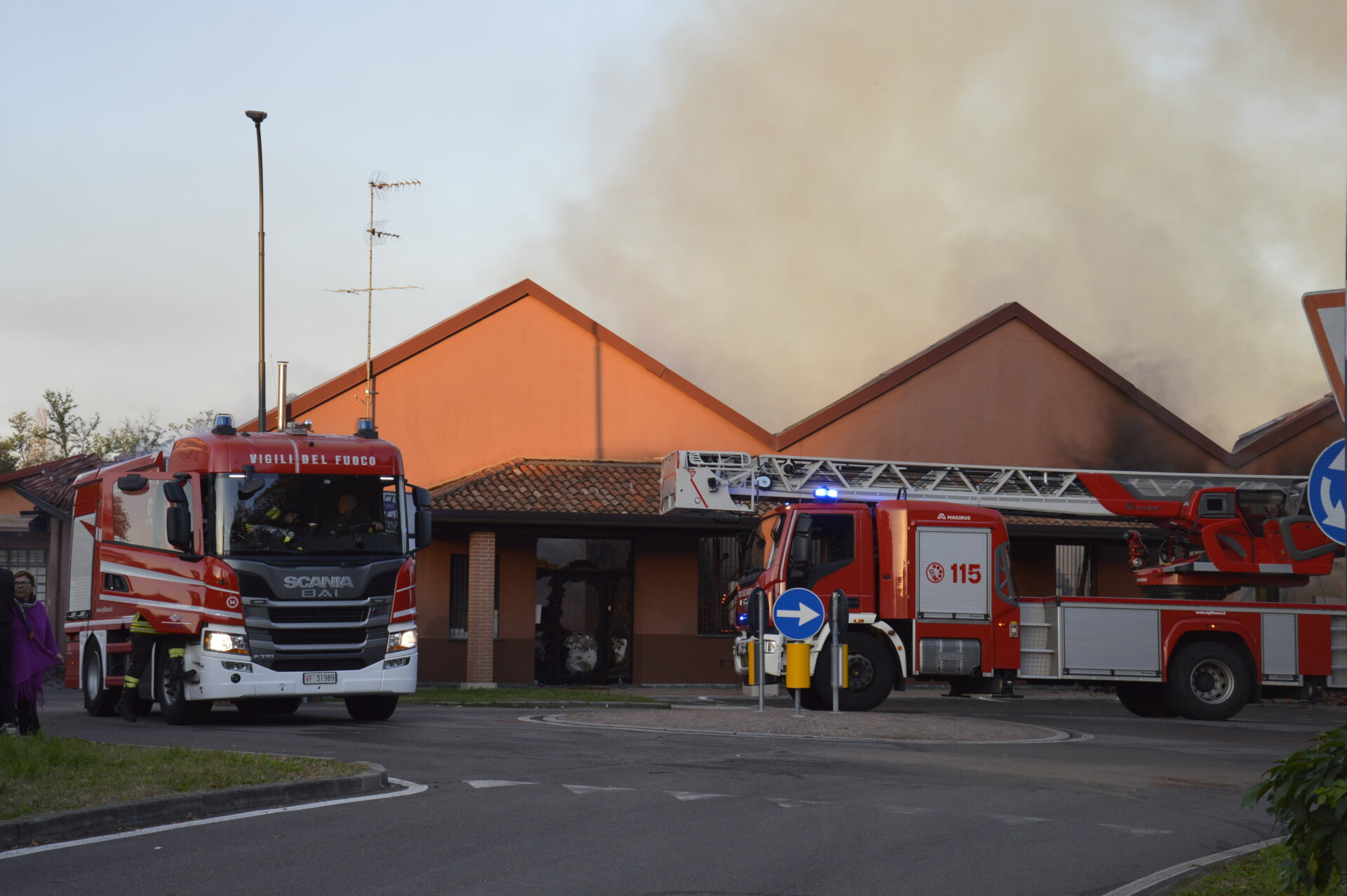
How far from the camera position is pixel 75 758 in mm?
10281

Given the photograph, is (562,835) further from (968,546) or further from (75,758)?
(968,546)

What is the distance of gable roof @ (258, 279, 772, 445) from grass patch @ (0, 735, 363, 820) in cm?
1993

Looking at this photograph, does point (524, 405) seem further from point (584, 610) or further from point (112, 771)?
point (112, 771)

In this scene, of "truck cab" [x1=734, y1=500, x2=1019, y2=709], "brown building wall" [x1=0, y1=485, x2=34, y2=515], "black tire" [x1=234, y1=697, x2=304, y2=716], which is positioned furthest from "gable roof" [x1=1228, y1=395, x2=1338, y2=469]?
"brown building wall" [x1=0, y1=485, x2=34, y2=515]

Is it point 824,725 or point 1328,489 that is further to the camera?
point 824,725

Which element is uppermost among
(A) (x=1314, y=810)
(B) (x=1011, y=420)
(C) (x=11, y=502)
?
(B) (x=1011, y=420)

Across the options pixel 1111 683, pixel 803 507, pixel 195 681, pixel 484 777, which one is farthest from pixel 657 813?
pixel 1111 683

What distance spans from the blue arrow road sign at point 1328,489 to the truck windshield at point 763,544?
562 inches

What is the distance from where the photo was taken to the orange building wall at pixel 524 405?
31.2 m

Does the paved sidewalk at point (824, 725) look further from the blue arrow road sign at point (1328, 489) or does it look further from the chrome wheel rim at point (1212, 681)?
the blue arrow road sign at point (1328, 489)

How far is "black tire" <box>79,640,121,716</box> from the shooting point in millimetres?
17953

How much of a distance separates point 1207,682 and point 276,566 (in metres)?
13.0

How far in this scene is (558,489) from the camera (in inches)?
Answer: 1163

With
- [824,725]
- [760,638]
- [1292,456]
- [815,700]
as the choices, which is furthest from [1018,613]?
[1292,456]
